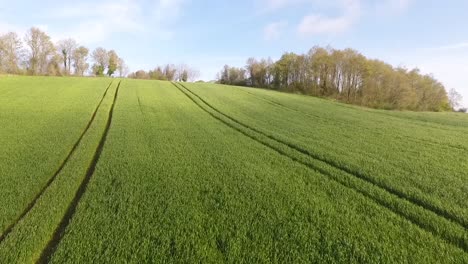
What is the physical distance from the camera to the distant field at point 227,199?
18.5 ft

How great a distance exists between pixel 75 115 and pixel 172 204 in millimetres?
18219

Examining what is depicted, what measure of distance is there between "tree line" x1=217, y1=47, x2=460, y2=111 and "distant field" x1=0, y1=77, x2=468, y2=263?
55.4 m

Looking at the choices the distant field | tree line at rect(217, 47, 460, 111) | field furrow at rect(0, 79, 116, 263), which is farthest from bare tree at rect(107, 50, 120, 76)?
field furrow at rect(0, 79, 116, 263)

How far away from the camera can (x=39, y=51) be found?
8988 cm

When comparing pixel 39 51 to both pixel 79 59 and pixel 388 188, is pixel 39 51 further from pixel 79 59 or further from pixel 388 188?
pixel 388 188

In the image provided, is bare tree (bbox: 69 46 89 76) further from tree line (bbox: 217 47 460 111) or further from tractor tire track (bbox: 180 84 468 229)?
tractor tire track (bbox: 180 84 468 229)

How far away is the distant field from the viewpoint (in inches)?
222

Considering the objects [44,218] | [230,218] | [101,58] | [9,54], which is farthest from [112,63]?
[230,218]

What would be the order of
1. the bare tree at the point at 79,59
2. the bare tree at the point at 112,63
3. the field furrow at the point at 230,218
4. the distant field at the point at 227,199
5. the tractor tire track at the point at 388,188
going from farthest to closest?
the bare tree at the point at 112,63 < the bare tree at the point at 79,59 < the tractor tire track at the point at 388,188 < the distant field at the point at 227,199 < the field furrow at the point at 230,218

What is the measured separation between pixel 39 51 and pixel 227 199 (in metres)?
110

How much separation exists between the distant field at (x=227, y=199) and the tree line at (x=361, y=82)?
5539cm

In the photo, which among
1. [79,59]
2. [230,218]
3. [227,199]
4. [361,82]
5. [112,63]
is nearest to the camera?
[230,218]

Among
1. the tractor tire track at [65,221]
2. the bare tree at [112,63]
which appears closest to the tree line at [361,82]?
the tractor tire track at [65,221]

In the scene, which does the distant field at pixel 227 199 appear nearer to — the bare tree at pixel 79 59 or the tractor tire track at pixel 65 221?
the tractor tire track at pixel 65 221
